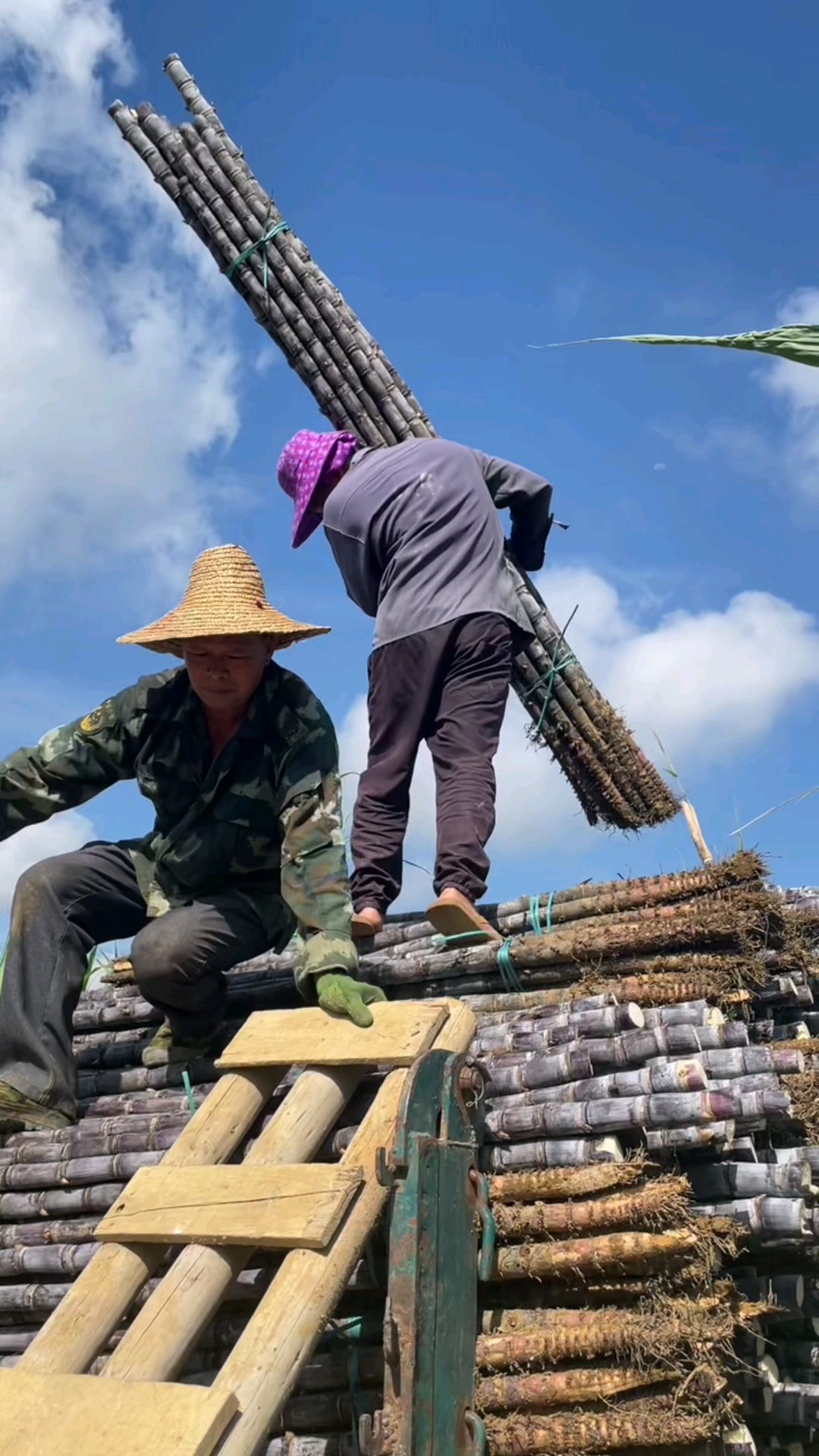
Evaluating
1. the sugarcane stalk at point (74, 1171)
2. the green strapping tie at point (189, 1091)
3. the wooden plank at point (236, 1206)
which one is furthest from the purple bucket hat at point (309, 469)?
the wooden plank at point (236, 1206)

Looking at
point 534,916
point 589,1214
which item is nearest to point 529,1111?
point 589,1214

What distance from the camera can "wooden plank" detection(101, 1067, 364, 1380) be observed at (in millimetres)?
2316

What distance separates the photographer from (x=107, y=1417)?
7.00 feet

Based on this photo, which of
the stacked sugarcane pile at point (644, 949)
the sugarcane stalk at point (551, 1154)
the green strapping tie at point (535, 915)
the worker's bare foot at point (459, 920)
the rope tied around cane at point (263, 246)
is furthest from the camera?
the rope tied around cane at point (263, 246)

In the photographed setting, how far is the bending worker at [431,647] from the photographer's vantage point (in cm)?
432

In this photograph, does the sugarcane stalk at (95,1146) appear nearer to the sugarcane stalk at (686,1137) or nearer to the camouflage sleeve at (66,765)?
the camouflage sleeve at (66,765)

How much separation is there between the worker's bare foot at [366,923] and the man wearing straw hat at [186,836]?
27cm

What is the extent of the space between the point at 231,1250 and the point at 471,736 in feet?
7.56

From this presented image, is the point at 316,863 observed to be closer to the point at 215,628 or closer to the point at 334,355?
the point at 215,628

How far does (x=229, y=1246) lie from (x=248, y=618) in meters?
1.86

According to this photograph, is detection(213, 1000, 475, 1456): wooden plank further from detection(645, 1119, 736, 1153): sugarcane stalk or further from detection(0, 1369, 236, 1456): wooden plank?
detection(645, 1119, 736, 1153): sugarcane stalk

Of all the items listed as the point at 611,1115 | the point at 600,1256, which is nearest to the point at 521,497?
the point at 611,1115

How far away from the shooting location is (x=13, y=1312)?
10.3 feet

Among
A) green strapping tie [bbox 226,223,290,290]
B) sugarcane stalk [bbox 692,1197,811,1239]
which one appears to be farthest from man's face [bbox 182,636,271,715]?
green strapping tie [bbox 226,223,290,290]
